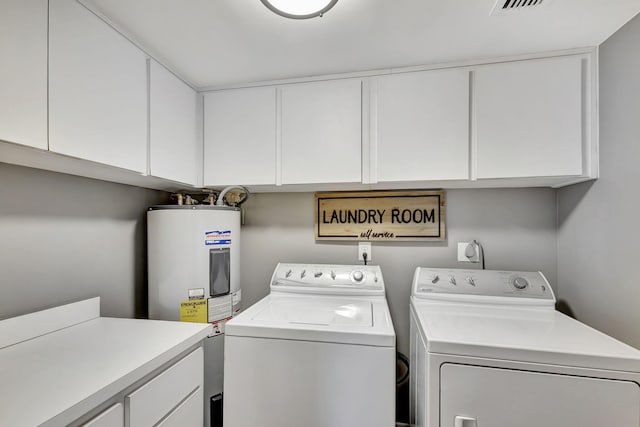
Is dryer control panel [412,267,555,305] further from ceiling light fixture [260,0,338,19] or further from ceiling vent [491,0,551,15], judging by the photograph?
ceiling light fixture [260,0,338,19]

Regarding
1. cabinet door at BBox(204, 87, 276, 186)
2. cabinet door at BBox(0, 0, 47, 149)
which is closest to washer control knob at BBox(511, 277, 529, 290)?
cabinet door at BBox(204, 87, 276, 186)

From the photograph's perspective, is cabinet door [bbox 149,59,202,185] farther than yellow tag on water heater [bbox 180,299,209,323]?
No

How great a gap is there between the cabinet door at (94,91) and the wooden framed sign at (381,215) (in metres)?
1.16

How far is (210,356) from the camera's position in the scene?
166cm

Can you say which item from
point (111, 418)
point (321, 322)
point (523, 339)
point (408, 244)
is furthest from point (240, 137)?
point (523, 339)

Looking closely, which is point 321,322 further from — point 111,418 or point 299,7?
point 299,7

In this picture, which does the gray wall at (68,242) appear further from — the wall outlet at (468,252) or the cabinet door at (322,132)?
the wall outlet at (468,252)

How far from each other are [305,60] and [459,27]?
2.45 feet

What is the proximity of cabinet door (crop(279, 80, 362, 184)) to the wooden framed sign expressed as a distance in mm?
390

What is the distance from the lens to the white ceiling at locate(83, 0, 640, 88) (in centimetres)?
115

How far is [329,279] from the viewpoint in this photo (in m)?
1.80

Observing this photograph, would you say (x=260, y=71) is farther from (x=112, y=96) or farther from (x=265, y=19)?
(x=112, y=96)

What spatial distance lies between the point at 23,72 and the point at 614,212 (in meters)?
2.38

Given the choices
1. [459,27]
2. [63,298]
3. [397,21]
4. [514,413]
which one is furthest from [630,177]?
[63,298]
